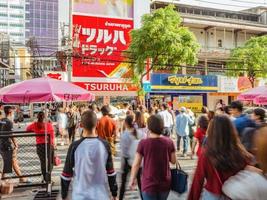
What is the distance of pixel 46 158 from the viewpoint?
8680 millimetres

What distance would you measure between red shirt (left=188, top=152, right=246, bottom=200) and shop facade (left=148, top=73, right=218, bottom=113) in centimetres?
3145

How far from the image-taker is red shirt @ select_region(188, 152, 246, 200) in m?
3.73

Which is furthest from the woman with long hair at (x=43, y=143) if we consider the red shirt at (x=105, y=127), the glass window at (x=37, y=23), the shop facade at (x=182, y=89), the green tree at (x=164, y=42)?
the glass window at (x=37, y=23)

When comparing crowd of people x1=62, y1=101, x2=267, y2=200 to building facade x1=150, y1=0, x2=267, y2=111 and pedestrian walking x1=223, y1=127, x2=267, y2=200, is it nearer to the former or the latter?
pedestrian walking x1=223, y1=127, x2=267, y2=200

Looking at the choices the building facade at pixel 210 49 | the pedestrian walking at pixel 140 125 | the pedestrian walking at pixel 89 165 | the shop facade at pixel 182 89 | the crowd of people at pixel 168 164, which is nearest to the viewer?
the crowd of people at pixel 168 164

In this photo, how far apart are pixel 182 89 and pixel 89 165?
111ft

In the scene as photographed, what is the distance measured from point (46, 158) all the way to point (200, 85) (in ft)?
103

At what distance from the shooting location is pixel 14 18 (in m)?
141

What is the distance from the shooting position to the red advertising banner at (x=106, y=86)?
1360 inches

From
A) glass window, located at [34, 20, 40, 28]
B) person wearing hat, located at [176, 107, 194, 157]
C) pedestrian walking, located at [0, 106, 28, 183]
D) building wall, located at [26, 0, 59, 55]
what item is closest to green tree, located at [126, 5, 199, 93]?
person wearing hat, located at [176, 107, 194, 157]

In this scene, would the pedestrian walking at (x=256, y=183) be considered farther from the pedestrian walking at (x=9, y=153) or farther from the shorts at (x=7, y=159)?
the shorts at (x=7, y=159)

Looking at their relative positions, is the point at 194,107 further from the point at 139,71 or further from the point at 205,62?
the point at 139,71

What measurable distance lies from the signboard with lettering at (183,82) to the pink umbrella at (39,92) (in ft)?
92.2

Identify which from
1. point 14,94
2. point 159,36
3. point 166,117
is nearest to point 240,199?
point 14,94
